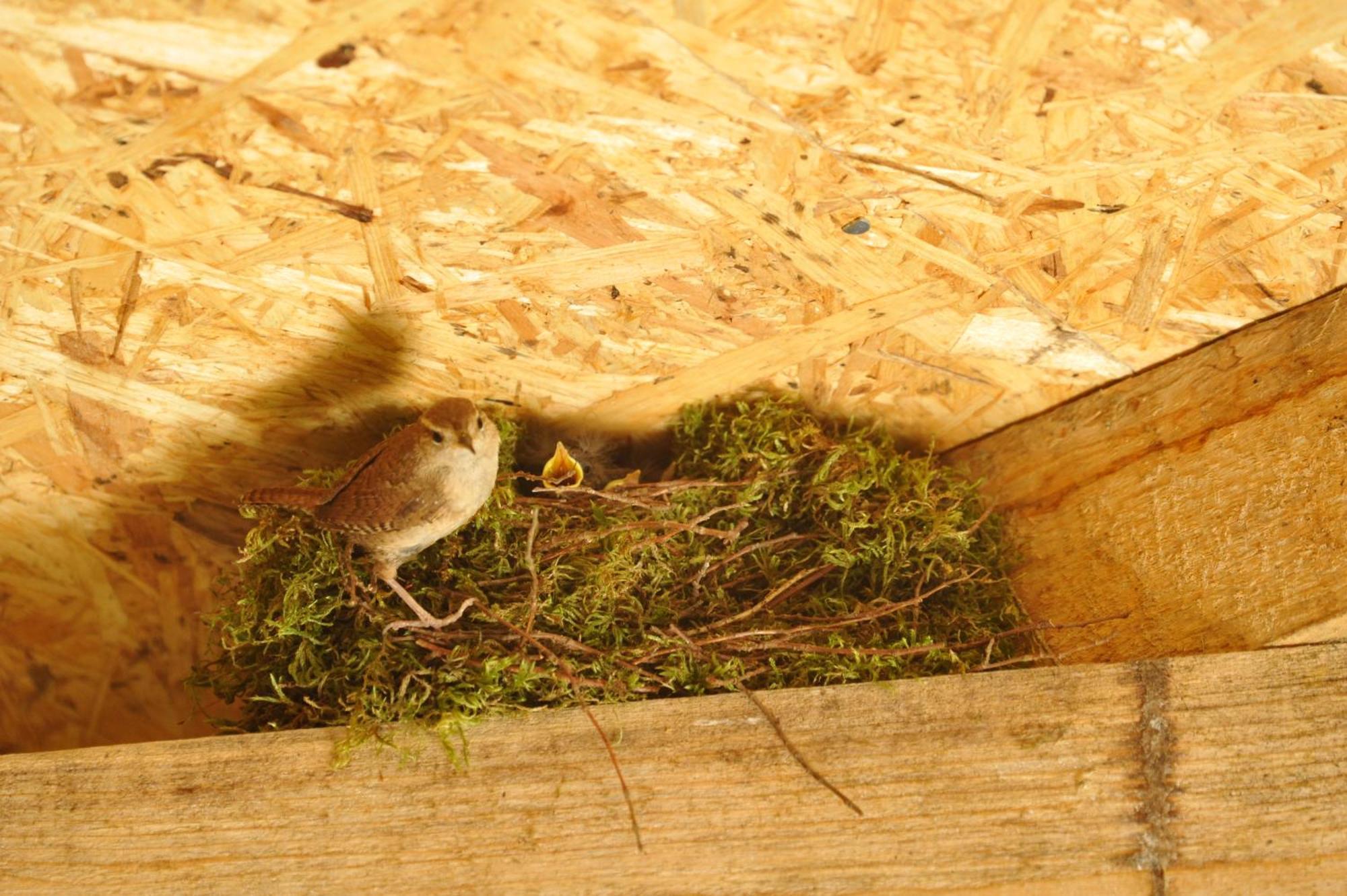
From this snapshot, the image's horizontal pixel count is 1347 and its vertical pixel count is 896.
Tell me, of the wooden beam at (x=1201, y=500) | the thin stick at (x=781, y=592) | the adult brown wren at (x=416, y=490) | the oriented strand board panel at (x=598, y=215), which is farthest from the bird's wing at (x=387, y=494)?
the wooden beam at (x=1201, y=500)

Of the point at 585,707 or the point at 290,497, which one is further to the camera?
the point at 290,497

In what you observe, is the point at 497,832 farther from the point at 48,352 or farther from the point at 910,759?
the point at 48,352

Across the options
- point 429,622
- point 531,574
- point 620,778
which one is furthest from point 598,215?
point 620,778

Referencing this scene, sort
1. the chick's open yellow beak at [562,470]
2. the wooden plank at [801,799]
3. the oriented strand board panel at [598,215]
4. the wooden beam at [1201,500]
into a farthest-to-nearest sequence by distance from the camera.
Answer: the chick's open yellow beak at [562,470]
the wooden beam at [1201,500]
the wooden plank at [801,799]
the oriented strand board panel at [598,215]

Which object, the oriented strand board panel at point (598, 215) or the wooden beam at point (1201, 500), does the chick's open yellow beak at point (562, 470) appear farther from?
the wooden beam at point (1201, 500)

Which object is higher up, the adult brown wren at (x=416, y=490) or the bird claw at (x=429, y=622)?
the adult brown wren at (x=416, y=490)

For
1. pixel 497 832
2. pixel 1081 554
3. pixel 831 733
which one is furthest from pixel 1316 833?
pixel 497 832

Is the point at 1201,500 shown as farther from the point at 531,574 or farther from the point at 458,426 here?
the point at 458,426
